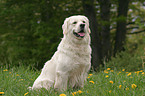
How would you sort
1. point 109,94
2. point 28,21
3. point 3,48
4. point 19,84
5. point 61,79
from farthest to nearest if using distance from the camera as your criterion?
point 3,48
point 28,21
point 19,84
point 61,79
point 109,94

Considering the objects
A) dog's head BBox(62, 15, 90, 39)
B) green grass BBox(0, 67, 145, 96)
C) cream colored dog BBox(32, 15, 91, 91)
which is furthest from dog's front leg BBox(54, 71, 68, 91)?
dog's head BBox(62, 15, 90, 39)

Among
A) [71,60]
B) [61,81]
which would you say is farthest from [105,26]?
[61,81]

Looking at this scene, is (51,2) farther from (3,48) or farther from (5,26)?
(3,48)

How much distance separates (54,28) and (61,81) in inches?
307

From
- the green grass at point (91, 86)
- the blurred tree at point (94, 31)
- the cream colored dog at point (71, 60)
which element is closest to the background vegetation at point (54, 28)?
the blurred tree at point (94, 31)

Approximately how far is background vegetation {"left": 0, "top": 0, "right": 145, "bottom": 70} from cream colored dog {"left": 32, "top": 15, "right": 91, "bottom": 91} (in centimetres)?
490

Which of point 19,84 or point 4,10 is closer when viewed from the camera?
point 19,84

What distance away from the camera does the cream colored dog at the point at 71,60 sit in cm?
398

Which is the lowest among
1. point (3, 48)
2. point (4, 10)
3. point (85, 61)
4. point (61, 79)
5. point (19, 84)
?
point (3, 48)

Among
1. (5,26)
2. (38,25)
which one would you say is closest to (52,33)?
(38,25)

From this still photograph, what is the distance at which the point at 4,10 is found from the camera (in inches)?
480

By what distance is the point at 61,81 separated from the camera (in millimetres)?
3984

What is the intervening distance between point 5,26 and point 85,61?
36.3 feet

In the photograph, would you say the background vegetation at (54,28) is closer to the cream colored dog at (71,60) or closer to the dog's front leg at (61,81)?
the cream colored dog at (71,60)
